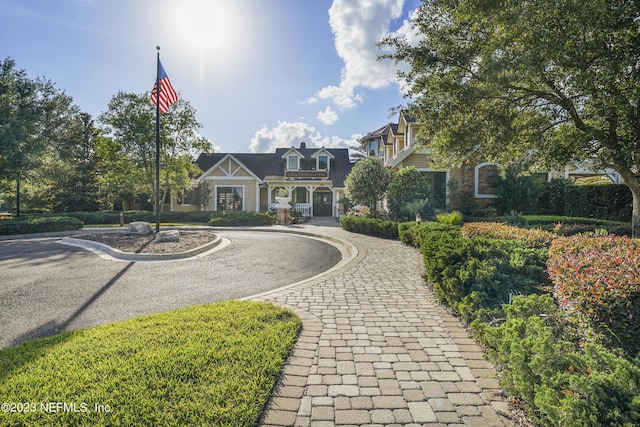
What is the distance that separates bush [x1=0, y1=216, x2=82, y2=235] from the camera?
15.8 m

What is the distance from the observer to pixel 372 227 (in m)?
15.1

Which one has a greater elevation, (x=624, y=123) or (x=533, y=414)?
(x=624, y=123)

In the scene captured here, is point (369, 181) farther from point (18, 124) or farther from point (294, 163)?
point (18, 124)

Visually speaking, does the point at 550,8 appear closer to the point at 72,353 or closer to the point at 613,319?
the point at 613,319

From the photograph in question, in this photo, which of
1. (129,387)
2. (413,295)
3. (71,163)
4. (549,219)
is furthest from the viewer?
(71,163)

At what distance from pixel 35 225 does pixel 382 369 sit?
20.0 metres

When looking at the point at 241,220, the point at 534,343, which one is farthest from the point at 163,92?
the point at 534,343

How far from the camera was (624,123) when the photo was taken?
764 cm

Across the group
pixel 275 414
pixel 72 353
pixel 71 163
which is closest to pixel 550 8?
pixel 275 414

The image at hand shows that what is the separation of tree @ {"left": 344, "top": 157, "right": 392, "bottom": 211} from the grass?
45.1ft

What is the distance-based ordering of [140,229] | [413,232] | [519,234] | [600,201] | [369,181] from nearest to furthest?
1. [519,234]
2. [413,232]
3. [140,229]
4. [600,201]
5. [369,181]

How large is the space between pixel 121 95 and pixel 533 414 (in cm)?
2637

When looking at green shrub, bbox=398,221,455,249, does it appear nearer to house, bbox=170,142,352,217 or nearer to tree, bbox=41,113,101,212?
house, bbox=170,142,352,217

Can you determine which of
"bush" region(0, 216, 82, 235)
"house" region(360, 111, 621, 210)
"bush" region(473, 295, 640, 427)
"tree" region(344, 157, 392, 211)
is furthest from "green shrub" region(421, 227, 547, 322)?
"bush" region(0, 216, 82, 235)
